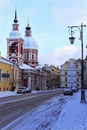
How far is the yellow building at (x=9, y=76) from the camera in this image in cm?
9306

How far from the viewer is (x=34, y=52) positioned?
461 feet

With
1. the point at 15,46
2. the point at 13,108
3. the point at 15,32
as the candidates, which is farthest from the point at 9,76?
the point at 13,108

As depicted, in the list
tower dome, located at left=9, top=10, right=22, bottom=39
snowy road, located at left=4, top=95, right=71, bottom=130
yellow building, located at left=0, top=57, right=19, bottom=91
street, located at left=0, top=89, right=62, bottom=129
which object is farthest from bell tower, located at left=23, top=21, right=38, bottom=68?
snowy road, located at left=4, top=95, right=71, bottom=130

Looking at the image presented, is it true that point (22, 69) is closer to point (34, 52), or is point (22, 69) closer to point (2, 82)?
point (34, 52)

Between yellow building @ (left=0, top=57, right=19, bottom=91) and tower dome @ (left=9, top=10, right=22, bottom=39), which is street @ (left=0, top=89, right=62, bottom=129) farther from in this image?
tower dome @ (left=9, top=10, right=22, bottom=39)

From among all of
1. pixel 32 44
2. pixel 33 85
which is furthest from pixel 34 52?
pixel 33 85

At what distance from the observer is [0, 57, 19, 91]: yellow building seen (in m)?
93.1

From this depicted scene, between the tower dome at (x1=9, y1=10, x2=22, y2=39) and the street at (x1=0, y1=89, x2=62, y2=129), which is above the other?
A: the tower dome at (x1=9, y1=10, x2=22, y2=39)

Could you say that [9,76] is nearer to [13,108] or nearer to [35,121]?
[13,108]

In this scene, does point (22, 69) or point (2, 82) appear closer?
point (2, 82)

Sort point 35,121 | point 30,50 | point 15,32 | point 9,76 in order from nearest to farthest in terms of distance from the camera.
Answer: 1. point 35,121
2. point 9,76
3. point 15,32
4. point 30,50

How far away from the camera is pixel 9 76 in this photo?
316 ft

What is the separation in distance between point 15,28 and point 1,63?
3216 centimetres

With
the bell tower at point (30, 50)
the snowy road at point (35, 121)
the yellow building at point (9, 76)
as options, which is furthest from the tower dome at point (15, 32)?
the snowy road at point (35, 121)
